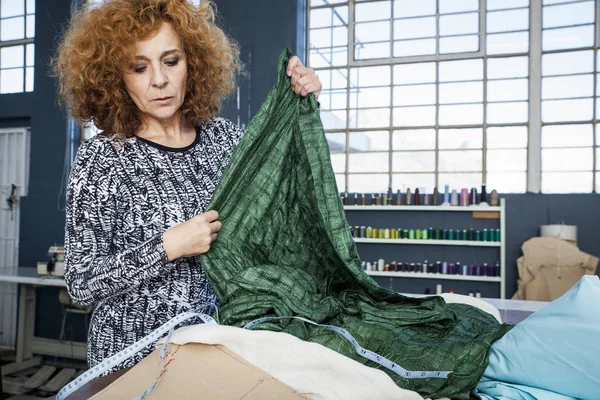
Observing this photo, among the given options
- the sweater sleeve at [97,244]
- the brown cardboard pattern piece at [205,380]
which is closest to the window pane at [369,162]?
the sweater sleeve at [97,244]

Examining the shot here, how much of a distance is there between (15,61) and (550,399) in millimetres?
6997

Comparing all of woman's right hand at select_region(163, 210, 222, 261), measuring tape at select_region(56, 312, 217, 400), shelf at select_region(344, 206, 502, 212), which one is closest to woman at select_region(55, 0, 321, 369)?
woman's right hand at select_region(163, 210, 222, 261)

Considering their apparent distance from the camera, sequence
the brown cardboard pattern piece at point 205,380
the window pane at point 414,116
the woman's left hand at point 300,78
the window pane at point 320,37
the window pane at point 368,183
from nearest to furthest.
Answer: the brown cardboard pattern piece at point 205,380
the woman's left hand at point 300,78
the window pane at point 414,116
the window pane at point 368,183
the window pane at point 320,37

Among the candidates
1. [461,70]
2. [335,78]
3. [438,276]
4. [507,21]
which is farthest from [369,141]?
[507,21]

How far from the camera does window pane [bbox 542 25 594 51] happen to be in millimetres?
4863

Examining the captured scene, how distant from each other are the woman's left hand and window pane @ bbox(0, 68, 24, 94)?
586 centimetres

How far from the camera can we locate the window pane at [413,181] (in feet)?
17.4

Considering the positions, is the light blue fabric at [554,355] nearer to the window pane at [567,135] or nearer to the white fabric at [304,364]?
the white fabric at [304,364]

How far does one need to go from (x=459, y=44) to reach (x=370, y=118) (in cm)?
122

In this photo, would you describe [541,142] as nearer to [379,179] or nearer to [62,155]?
[379,179]

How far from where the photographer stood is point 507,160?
5.04 m

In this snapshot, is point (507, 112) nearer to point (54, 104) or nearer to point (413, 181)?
point (413, 181)

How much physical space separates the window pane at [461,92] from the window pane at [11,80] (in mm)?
5029

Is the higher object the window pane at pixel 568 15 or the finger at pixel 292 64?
the window pane at pixel 568 15
